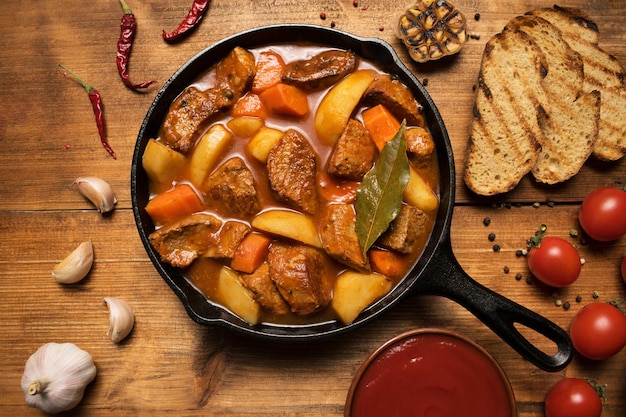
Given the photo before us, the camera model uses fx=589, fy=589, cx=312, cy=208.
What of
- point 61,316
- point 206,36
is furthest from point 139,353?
point 206,36

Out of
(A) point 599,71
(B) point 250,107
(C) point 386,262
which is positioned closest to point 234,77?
(B) point 250,107

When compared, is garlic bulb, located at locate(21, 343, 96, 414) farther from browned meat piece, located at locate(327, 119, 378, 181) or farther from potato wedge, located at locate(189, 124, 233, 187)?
browned meat piece, located at locate(327, 119, 378, 181)

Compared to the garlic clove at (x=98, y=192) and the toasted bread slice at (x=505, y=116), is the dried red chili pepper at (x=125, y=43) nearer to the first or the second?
the garlic clove at (x=98, y=192)

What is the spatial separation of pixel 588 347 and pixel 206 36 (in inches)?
110

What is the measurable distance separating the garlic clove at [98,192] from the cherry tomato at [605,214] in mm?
2711

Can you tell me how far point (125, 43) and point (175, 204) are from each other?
1.09m

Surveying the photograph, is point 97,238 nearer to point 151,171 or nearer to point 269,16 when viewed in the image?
point 151,171

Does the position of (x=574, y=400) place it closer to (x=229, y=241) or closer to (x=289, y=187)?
(x=289, y=187)

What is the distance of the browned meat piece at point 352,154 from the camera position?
2.89 metres

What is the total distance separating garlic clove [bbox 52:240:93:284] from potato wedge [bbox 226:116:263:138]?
45.0 inches

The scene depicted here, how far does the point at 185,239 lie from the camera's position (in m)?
3.00

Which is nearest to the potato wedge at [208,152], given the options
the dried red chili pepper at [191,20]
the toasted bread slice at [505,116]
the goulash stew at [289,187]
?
the goulash stew at [289,187]

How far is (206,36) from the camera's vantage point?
3.47 m

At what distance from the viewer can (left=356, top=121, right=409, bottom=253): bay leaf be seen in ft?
9.18
